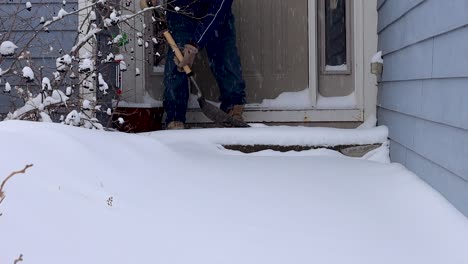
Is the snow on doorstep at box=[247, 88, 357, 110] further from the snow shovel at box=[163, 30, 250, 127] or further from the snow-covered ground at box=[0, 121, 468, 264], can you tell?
the snow-covered ground at box=[0, 121, 468, 264]

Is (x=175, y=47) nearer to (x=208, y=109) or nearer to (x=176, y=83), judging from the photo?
(x=176, y=83)

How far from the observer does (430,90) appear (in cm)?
379

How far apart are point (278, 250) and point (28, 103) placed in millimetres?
2705

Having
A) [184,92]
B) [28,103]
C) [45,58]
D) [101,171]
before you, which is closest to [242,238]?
[101,171]

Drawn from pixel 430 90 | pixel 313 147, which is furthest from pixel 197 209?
pixel 313 147

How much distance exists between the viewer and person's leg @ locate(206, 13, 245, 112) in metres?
6.09

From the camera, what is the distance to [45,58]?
7.32 metres

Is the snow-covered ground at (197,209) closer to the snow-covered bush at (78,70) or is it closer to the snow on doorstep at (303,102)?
the snow-covered bush at (78,70)

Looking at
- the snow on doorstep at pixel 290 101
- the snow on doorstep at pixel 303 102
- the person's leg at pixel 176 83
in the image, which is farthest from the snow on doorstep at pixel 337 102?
the person's leg at pixel 176 83

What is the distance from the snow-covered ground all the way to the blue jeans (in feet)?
4.70

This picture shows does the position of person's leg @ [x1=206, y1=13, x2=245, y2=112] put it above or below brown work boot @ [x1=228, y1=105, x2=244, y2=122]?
above

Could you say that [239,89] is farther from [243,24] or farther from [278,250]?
[278,250]

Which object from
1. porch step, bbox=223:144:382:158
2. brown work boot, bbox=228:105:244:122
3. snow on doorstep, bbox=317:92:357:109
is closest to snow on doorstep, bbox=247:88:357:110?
snow on doorstep, bbox=317:92:357:109

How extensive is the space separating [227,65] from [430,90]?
102 inches
